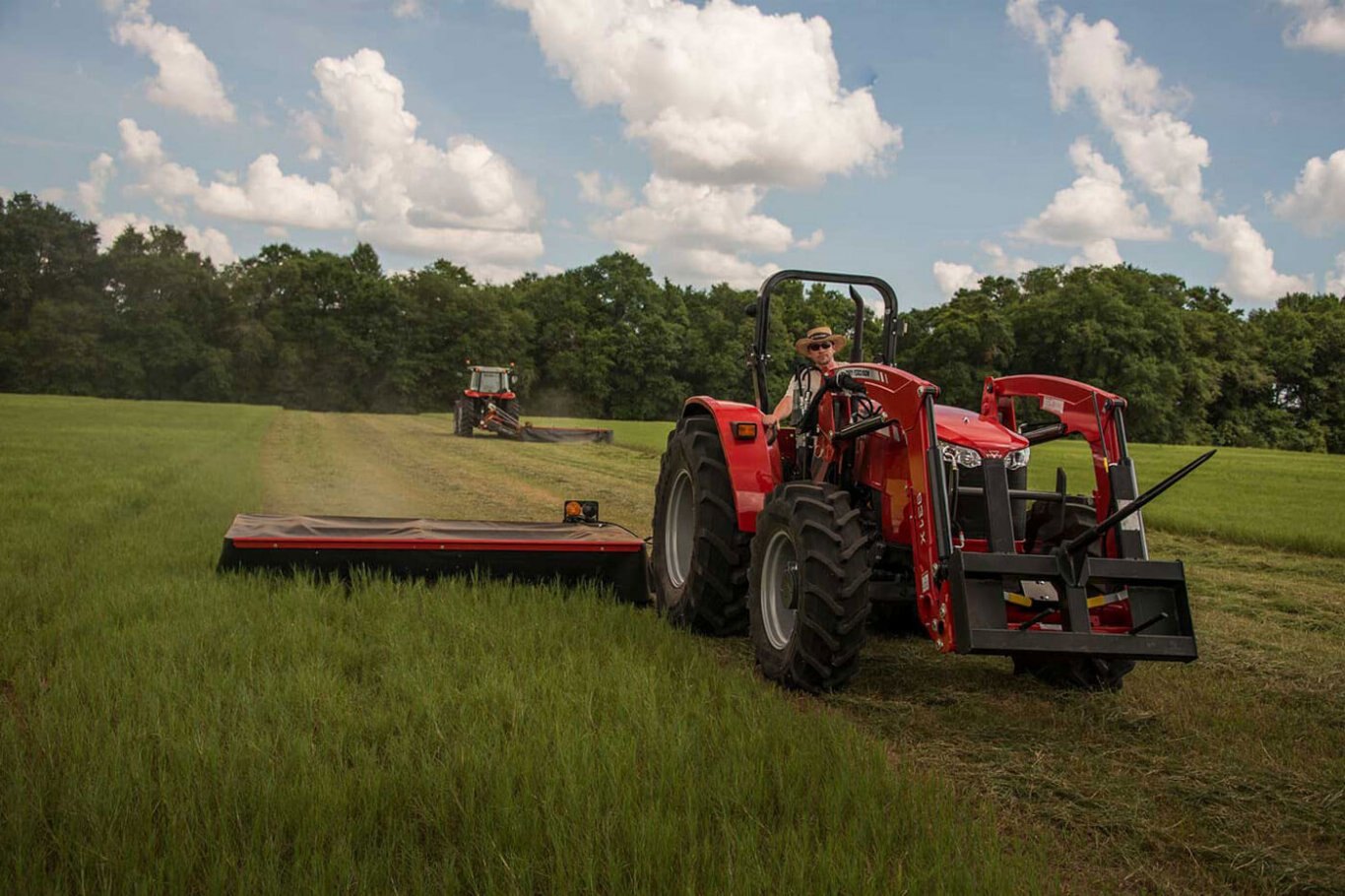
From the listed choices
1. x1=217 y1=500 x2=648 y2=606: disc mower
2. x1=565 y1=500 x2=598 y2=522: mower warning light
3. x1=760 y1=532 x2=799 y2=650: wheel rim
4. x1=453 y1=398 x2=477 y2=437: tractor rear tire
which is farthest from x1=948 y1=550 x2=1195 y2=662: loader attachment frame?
x1=453 y1=398 x2=477 y2=437: tractor rear tire

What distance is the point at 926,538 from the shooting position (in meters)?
4.29

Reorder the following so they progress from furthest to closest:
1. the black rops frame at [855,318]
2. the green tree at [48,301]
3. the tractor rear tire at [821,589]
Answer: the green tree at [48,301], the black rops frame at [855,318], the tractor rear tire at [821,589]

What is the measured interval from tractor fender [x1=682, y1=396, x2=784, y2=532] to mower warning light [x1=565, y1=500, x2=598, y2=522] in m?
1.76

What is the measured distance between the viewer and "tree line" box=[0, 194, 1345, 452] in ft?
174

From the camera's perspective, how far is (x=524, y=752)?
3.32 meters

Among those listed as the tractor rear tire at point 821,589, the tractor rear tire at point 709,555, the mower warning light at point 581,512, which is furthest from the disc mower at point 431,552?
the tractor rear tire at point 821,589

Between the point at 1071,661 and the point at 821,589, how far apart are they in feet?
4.71

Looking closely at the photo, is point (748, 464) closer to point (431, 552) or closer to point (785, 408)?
point (785, 408)

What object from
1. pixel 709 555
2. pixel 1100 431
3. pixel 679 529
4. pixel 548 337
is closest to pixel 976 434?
pixel 1100 431

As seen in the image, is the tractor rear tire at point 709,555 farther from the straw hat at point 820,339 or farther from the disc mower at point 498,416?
the disc mower at point 498,416

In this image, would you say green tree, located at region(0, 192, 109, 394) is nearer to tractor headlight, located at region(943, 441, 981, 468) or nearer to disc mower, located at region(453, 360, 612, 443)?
disc mower, located at region(453, 360, 612, 443)

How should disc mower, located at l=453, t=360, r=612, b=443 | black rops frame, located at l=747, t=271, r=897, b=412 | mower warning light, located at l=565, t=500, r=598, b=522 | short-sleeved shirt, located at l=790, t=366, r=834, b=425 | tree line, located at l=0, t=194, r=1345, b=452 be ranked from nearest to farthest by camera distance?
1. short-sleeved shirt, located at l=790, t=366, r=834, b=425
2. black rops frame, located at l=747, t=271, r=897, b=412
3. mower warning light, located at l=565, t=500, r=598, b=522
4. disc mower, located at l=453, t=360, r=612, b=443
5. tree line, located at l=0, t=194, r=1345, b=452

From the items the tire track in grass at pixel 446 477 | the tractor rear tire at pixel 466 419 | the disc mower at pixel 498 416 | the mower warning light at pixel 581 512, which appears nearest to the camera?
the mower warning light at pixel 581 512

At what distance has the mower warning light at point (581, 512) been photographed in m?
7.52
